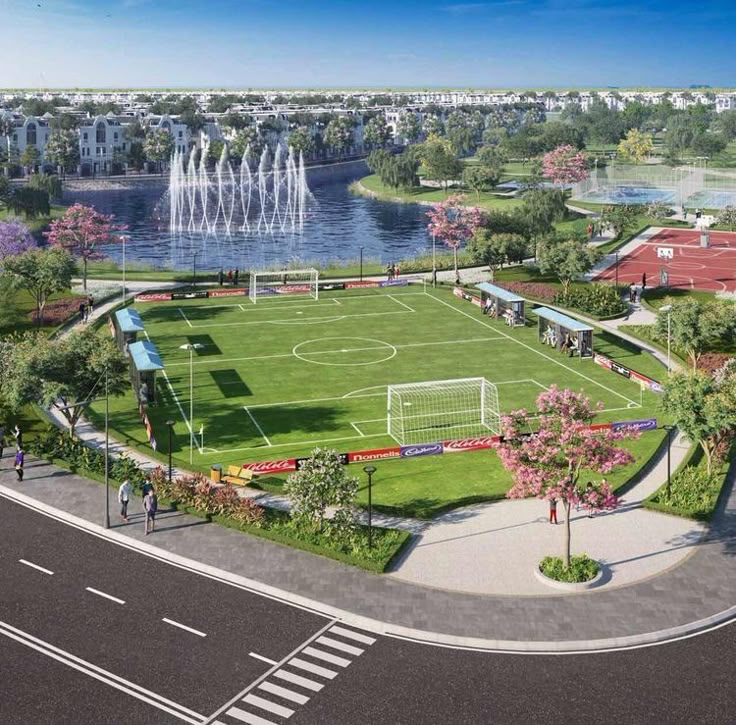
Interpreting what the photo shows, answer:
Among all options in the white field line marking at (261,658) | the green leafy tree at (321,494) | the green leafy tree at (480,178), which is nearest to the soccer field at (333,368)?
the green leafy tree at (321,494)

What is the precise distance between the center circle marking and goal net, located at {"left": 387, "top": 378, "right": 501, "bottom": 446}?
9838 mm

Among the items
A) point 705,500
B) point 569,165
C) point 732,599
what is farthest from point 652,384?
point 569,165

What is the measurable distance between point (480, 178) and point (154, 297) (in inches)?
4193

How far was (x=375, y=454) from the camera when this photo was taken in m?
52.2

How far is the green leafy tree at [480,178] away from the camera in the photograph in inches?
7349

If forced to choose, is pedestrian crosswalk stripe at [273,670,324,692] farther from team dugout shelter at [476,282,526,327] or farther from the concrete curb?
team dugout shelter at [476,282,526,327]

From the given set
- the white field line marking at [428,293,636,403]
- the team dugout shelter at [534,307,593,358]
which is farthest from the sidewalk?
the team dugout shelter at [534,307,593,358]

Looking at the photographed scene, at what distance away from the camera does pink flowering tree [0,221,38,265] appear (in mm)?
99625

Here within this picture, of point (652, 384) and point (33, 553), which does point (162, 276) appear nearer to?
point (652, 384)

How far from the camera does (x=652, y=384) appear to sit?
6412 cm

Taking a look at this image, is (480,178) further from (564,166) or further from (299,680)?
(299,680)

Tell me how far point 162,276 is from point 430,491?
65355 mm

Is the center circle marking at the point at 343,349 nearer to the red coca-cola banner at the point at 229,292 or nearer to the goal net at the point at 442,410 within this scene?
the goal net at the point at 442,410

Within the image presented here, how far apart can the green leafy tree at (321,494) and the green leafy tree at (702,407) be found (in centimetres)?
1654
